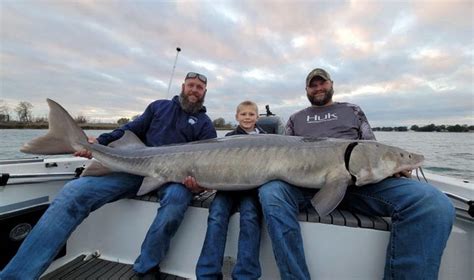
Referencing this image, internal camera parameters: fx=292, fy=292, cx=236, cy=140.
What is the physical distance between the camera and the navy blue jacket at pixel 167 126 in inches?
140

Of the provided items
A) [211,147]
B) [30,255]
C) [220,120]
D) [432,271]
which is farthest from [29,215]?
[220,120]

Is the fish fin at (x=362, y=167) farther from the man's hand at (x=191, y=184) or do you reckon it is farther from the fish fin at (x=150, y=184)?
the fish fin at (x=150, y=184)

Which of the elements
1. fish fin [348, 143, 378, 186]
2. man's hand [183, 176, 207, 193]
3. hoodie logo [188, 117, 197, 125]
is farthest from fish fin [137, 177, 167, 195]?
fish fin [348, 143, 378, 186]

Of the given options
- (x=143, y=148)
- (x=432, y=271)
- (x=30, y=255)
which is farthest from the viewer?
(x=143, y=148)

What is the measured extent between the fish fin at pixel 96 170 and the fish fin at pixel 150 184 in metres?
0.44

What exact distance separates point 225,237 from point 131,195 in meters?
1.11

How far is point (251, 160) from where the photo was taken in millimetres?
2650

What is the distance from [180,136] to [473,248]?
2954 millimetres

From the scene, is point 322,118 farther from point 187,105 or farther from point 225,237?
point 225,237

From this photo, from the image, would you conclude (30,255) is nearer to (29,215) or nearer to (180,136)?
(29,215)

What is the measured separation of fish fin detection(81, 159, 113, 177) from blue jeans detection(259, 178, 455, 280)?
1640 millimetres

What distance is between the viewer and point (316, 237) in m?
2.35

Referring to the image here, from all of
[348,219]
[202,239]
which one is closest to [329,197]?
[348,219]

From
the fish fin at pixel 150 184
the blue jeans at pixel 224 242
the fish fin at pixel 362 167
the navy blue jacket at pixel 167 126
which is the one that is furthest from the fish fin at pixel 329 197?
the navy blue jacket at pixel 167 126
